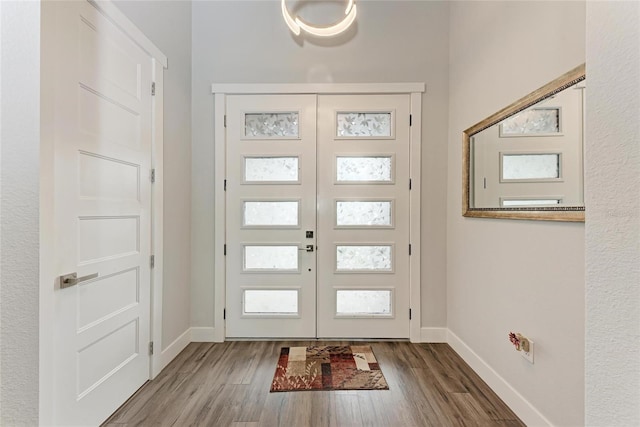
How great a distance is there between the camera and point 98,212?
159cm

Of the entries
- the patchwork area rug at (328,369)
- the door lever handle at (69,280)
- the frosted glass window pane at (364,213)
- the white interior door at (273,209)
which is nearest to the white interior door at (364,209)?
the frosted glass window pane at (364,213)

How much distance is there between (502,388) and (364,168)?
193cm

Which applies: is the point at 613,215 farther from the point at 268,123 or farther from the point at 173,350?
the point at 173,350

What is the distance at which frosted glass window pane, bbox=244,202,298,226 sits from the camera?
270 centimetres

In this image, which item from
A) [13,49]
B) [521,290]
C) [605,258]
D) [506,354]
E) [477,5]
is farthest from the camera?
[477,5]

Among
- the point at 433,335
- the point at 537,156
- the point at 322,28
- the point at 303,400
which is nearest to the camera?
the point at 537,156

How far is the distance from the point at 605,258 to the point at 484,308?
1618mm

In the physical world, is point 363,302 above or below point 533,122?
below

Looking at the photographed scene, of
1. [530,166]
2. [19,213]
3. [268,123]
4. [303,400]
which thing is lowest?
[303,400]

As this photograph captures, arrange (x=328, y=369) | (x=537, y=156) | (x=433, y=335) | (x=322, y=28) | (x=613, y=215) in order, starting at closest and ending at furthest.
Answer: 1. (x=613, y=215)
2. (x=537, y=156)
3. (x=328, y=369)
4. (x=322, y=28)
5. (x=433, y=335)

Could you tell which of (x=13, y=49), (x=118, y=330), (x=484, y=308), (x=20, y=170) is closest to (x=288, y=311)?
(x=118, y=330)

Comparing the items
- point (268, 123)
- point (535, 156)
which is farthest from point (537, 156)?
point (268, 123)

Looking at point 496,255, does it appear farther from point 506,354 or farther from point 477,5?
point 477,5

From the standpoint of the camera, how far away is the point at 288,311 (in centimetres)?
271
